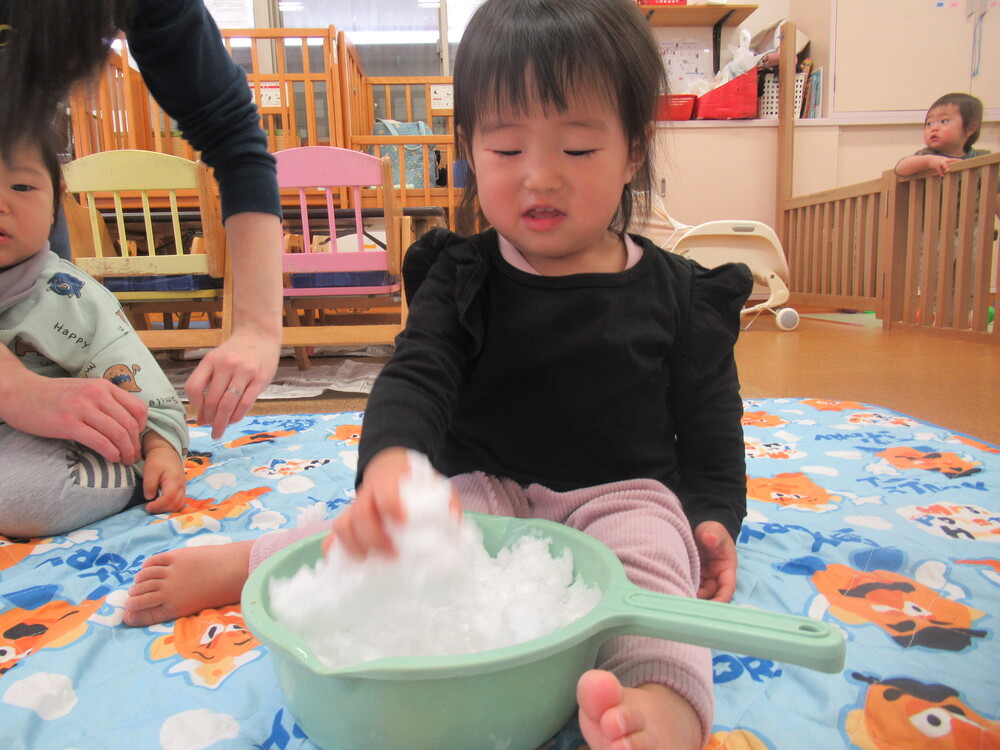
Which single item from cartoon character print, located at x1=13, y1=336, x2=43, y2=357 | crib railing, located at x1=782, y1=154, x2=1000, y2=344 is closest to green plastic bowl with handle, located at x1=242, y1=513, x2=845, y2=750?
cartoon character print, located at x1=13, y1=336, x2=43, y2=357

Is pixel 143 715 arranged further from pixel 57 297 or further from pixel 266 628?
pixel 57 297

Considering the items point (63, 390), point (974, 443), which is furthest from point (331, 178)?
point (974, 443)

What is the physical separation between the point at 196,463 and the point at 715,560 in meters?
0.83

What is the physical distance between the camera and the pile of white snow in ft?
1.33

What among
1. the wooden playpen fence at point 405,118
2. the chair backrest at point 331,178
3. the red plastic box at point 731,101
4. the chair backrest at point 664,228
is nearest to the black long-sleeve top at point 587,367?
the chair backrest at point 331,178

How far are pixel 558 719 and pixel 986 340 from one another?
2.46 m

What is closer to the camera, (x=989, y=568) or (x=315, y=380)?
→ (x=989, y=568)

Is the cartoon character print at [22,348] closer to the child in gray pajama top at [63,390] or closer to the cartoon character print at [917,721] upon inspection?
the child in gray pajama top at [63,390]

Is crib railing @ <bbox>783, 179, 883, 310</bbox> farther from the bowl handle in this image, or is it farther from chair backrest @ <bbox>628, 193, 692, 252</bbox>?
the bowl handle

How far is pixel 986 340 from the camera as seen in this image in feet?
7.38

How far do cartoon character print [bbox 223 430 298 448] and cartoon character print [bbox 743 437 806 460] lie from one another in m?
0.82

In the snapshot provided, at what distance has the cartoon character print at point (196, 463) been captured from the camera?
3.37ft

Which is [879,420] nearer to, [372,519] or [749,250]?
[372,519]

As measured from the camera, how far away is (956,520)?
30.5 inches
